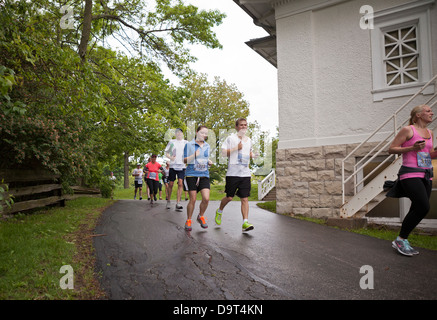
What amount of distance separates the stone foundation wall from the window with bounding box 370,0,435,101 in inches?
65.0

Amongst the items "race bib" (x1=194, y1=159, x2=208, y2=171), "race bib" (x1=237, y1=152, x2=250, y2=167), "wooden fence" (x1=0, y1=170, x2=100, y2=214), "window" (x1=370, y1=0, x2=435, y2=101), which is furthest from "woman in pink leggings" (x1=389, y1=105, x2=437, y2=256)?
"wooden fence" (x1=0, y1=170, x2=100, y2=214)

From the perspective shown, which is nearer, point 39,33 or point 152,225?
point 39,33

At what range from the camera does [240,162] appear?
6215 mm

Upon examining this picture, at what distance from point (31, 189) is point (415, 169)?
9.04m

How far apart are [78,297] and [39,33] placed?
5.03m

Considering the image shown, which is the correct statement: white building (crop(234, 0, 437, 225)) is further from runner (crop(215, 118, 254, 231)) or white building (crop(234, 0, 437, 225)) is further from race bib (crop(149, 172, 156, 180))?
race bib (crop(149, 172, 156, 180))

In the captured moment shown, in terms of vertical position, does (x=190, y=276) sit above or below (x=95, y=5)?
below

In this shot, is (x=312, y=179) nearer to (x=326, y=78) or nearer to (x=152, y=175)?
(x=326, y=78)

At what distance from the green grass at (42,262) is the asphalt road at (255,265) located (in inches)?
8.8

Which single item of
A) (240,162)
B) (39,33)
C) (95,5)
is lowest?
(240,162)
